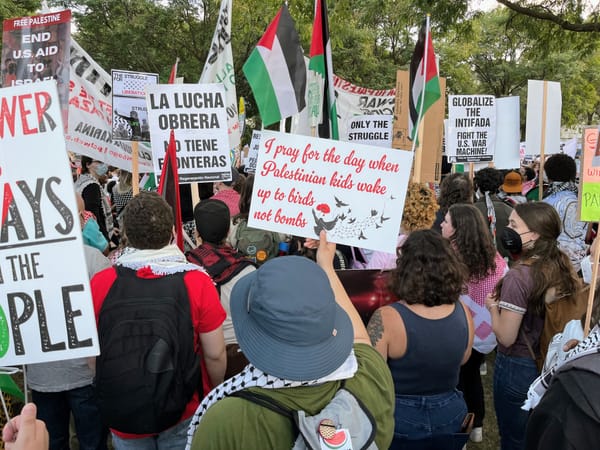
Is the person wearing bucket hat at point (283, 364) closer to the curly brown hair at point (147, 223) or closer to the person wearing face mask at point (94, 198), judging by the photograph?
the curly brown hair at point (147, 223)

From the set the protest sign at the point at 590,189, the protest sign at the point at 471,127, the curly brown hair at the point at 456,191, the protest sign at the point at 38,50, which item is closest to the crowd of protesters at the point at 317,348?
the protest sign at the point at 590,189

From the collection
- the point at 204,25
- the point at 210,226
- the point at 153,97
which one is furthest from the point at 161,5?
the point at 210,226

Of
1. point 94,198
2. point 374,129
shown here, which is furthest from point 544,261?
point 374,129

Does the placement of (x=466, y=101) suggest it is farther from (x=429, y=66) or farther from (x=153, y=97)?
(x=153, y=97)

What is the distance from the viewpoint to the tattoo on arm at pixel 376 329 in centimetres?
235

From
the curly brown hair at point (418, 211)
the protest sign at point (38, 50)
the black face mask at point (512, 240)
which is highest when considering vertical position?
the protest sign at point (38, 50)

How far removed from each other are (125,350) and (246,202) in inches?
95.8

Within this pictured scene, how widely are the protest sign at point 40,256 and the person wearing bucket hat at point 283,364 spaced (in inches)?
23.8

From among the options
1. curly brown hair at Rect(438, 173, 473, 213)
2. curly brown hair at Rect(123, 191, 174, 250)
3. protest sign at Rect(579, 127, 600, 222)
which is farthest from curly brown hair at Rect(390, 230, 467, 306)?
curly brown hair at Rect(438, 173, 473, 213)

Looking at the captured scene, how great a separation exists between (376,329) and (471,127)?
18.5 feet

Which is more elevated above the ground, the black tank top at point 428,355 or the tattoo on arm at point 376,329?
the tattoo on arm at point 376,329

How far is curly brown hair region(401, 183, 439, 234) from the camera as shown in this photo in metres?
3.66

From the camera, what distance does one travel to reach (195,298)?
235 cm

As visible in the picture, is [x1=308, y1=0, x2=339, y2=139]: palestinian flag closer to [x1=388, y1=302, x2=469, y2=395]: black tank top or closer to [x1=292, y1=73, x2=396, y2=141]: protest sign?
[x1=388, y1=302, x2=469, y2=395]: black tank top
